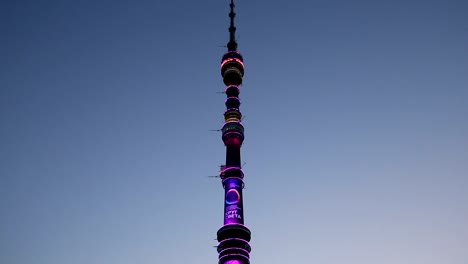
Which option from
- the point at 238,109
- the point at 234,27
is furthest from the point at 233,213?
the point at 234,27

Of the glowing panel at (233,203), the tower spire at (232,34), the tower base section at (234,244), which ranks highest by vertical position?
the tower spire at (232,34)

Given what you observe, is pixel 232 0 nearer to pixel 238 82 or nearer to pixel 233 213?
pixel 238 82

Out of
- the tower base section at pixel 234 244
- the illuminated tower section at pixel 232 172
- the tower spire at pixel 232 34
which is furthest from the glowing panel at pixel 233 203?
the tower spire at pixel 232 34

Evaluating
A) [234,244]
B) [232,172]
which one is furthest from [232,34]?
[234,244]

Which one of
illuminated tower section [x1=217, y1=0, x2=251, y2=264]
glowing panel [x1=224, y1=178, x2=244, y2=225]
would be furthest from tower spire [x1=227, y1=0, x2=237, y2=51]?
glowing panel [x1=224, y1=178, x2=244, y2=225]

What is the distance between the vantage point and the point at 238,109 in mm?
97188

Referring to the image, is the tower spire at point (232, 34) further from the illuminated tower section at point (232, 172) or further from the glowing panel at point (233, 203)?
the glowing panel at point (233, 203)

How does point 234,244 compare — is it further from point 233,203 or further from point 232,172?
point 232,172

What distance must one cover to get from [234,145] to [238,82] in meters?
15.9

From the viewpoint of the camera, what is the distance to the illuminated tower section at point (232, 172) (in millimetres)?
75938

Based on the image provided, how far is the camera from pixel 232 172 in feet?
285

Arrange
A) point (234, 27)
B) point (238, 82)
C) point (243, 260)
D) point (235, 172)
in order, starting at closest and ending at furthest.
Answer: point (243, 260) < point (235, 172) < point (238, 82) < point (234, 27)

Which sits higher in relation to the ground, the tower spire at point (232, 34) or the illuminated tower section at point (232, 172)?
the tower spire at point (232, 34)

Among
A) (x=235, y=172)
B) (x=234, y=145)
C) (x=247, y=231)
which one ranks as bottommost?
(x=247, y=231)
